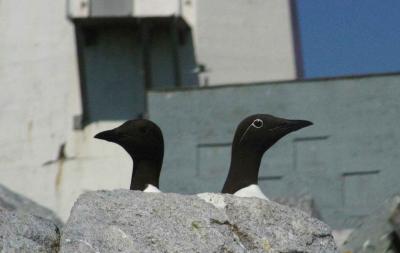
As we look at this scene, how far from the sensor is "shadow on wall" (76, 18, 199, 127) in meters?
31.6

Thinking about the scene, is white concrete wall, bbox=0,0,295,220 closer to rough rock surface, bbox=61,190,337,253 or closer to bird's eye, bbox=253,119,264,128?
bird's eye, bbox=253,119,264,128

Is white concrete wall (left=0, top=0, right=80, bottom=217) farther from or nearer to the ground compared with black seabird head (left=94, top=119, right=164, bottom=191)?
nearer to the ground

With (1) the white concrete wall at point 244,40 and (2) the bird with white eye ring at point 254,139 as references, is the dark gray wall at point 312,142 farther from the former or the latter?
(2) the bird with white eye ring at point 254,139

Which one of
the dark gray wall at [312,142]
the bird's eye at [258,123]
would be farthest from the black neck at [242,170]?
the dark gray wall at [312,142]

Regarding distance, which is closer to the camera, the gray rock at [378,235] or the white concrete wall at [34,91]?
the gray rock at [378,235]

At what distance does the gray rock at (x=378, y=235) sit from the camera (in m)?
13.5

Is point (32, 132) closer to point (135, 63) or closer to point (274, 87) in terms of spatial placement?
point (135, 63)

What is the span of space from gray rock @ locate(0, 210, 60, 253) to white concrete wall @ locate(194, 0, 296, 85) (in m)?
23.5

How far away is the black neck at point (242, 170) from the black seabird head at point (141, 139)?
0.53 m

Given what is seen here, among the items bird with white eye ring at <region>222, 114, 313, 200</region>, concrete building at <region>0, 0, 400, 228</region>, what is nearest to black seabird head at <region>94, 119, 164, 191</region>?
bird with white eye ring at <region>222, 114, 313, 200</region>

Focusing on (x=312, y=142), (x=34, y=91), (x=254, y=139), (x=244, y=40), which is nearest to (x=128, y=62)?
(x=34, y=91)

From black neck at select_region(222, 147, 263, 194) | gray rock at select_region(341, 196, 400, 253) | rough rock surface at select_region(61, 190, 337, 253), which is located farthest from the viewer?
gray rock at select_region(341, 196, 400, 253)

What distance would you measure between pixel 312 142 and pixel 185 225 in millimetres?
16322

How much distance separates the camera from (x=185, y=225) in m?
7.70
